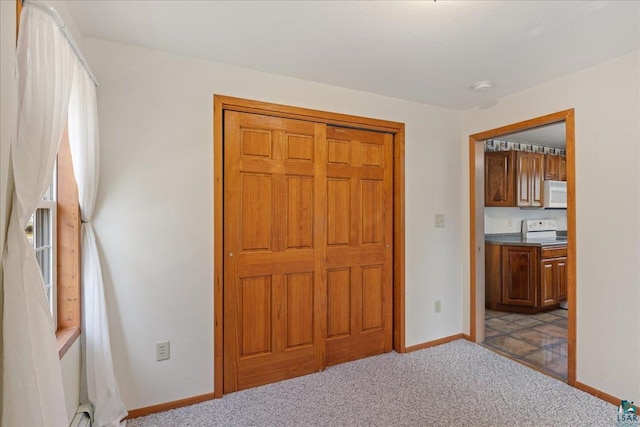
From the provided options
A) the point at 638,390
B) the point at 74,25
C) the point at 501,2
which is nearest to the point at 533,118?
the point at 501,2

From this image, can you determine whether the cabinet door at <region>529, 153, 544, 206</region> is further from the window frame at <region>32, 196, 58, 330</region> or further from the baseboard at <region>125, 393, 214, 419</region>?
the window frame at <region>32, 196, 58, 330</region>

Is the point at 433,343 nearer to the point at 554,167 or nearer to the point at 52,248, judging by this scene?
the point at 52,248

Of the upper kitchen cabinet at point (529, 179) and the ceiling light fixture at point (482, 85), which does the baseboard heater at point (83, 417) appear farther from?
the upper kitchen cabinet at point (529, 179)

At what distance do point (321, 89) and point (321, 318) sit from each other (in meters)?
1.85

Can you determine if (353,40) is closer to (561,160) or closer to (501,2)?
(501,2)

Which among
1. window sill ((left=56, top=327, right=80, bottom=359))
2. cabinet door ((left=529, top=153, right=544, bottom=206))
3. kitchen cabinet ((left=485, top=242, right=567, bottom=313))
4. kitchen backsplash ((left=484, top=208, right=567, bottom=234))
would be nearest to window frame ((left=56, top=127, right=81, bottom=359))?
window sill ((left=56, top=327, right=80, bottom=359))

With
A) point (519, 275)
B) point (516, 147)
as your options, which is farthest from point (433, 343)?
point (516, 147)

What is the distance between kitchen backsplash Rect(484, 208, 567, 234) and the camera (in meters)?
4.87

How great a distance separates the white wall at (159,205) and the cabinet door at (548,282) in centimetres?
372

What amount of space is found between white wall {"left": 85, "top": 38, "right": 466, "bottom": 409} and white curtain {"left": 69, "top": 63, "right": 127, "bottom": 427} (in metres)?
0.11

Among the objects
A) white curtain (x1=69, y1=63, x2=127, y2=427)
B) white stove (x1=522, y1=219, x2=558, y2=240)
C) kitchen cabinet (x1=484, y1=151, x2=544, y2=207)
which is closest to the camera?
white curtain (x1=69, y1=63, x2=127, y2=427)

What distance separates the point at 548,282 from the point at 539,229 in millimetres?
1261

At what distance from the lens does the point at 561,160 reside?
4.94m

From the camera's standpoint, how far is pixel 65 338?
1.73 m
